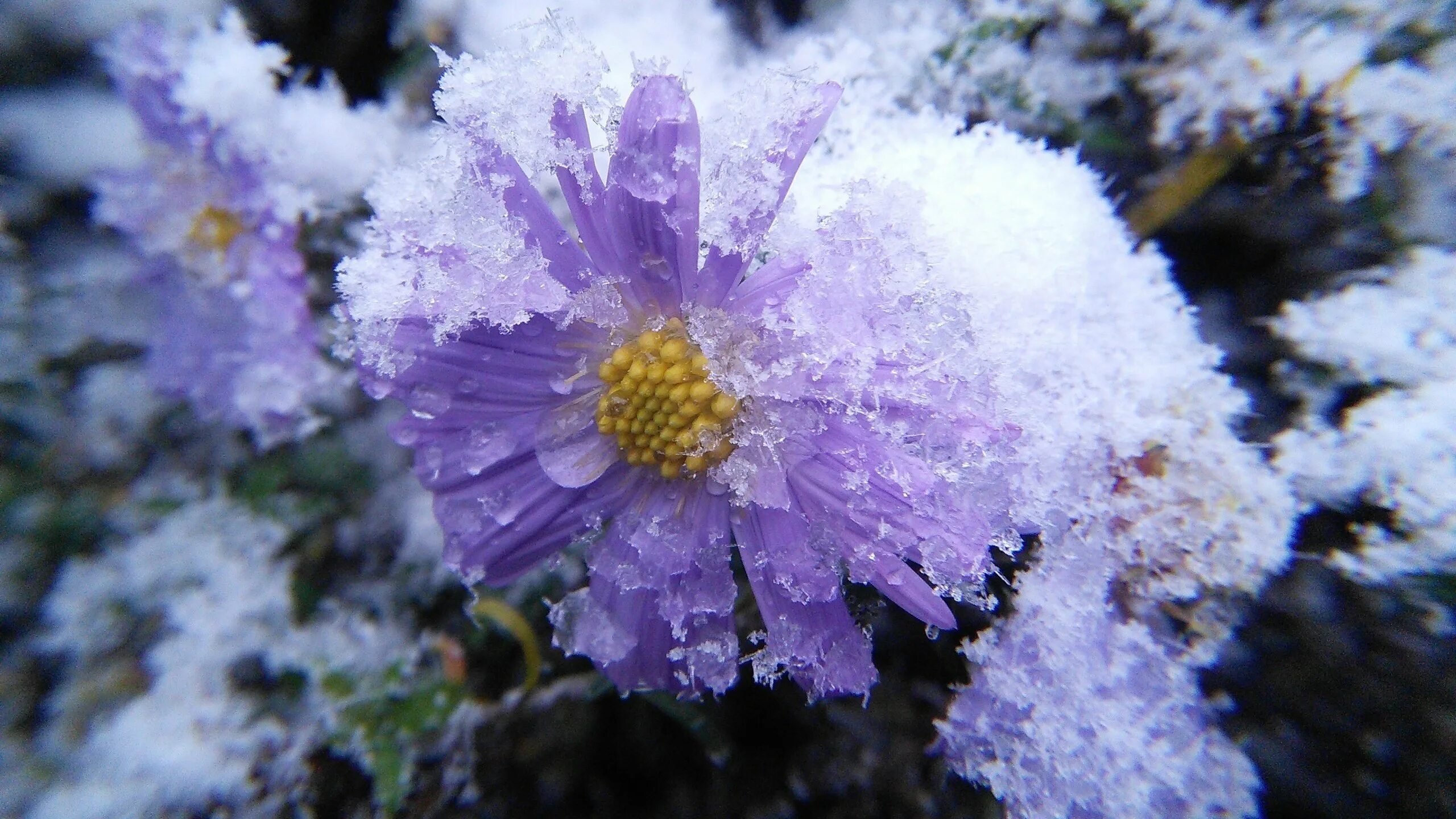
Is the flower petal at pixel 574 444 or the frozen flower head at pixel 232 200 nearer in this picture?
the flower petal at pixel 574 444

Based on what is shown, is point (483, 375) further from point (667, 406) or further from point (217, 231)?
point (217, 231)

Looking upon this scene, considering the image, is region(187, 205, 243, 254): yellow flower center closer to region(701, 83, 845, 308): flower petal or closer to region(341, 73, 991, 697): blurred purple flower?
region(341, 73, 991, 697): blurred purple flower

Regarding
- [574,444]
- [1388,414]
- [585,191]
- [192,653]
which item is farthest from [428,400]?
[1388,414]

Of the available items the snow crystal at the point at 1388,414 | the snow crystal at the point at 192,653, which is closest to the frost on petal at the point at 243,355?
the snow crystal at the point at 192,653

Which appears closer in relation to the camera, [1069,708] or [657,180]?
[657,180]

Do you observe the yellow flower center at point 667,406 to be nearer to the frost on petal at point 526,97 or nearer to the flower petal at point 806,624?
the flower petal at point 806,624

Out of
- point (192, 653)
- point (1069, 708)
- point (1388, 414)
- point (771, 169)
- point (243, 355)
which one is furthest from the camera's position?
point (192, 653)
